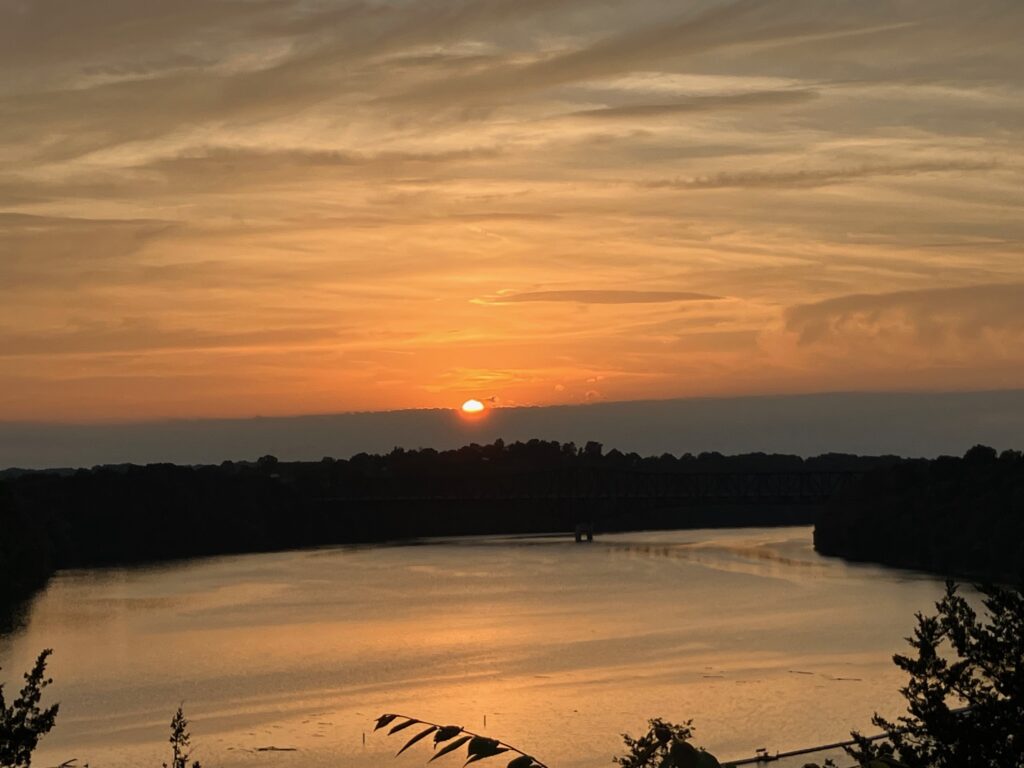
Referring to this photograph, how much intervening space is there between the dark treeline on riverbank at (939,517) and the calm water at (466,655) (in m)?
6.64

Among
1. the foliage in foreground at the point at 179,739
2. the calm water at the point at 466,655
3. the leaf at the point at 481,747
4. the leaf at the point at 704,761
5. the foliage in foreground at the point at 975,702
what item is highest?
the leaf at the point at 481,747

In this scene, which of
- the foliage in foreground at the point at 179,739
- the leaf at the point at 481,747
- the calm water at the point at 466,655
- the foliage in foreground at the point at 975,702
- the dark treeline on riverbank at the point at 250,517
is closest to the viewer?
the leaf at the point at 481,747

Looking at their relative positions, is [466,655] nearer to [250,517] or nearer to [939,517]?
[939,517]

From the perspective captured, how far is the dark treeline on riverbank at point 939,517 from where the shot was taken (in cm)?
11919

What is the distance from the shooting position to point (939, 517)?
447ft

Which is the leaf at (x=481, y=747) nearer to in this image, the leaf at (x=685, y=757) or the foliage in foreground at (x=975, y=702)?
the leaf at (x=685, y=757)

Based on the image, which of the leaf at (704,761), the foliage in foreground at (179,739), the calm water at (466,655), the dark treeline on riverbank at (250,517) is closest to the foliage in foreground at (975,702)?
the leaf at (704,761)

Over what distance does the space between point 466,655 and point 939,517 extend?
72.3 meters

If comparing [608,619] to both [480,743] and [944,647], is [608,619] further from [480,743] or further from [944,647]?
[480,743]

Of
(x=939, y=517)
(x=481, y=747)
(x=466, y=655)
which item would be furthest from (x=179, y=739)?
(x=939, y=517)

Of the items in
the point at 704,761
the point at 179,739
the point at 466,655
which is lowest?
the point at 466,655

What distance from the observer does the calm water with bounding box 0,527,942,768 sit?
5359cm

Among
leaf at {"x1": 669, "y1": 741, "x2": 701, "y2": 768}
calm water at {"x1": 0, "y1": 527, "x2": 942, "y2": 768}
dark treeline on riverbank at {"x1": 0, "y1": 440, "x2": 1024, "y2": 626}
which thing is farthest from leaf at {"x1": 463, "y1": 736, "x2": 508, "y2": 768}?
dark treeline on riverbank at {"x1": 0, "y1": 440, "x2": 1024, "y2": 626}

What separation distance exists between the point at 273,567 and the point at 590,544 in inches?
2040
